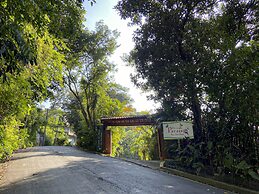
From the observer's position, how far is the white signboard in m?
8.59

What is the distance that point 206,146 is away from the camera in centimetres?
779

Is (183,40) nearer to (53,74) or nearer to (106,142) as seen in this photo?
(53,74)

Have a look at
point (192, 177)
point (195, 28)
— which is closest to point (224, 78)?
point (195, 28)

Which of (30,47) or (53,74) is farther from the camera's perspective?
(53,74)

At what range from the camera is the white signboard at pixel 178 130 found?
28.2 feet

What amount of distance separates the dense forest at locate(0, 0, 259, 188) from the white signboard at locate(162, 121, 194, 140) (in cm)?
42

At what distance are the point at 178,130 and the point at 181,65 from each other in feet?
8.74

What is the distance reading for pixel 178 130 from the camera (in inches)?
348

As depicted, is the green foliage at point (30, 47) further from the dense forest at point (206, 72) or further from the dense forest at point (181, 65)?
the dense forest at point (206, 72)

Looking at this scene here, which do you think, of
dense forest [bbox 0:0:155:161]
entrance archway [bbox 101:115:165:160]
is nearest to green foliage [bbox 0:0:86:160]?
dense forest [bbox 0:0:155:161]

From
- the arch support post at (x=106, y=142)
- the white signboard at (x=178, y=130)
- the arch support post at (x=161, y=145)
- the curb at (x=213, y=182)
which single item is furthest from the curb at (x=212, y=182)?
the arch support post at (x=106, y=142)

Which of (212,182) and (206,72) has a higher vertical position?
Answer: (206,72)

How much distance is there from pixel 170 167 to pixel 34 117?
991 inches

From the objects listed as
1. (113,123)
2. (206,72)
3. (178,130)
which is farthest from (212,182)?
(113,123)
